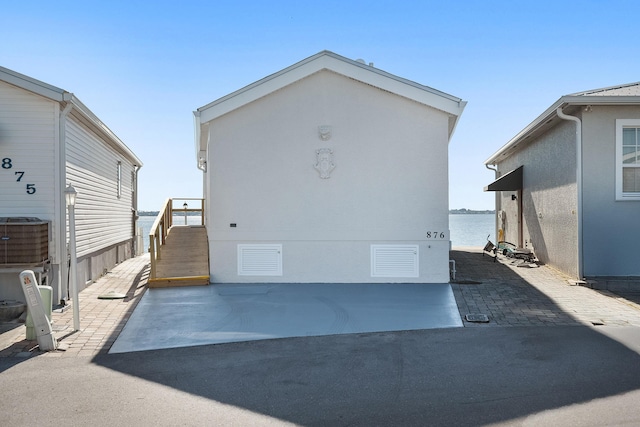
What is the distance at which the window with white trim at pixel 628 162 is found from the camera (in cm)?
993

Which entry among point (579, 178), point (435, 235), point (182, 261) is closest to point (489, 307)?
point (435, 235)

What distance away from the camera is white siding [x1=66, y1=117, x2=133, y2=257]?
31.6ft

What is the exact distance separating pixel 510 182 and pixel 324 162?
8.10 metres

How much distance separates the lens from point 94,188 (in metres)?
11.4

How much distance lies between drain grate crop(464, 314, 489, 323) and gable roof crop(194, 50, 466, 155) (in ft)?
15.5

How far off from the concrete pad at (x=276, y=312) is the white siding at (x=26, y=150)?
8.53 feet

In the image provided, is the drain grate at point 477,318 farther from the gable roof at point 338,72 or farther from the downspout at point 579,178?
the gable roof at point 338,72

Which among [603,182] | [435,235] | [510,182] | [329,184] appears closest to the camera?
[603,182]

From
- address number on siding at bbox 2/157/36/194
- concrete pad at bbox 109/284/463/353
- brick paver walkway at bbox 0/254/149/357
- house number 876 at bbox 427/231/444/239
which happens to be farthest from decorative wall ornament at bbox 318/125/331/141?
address number on siding at bbox 2/157/36/194

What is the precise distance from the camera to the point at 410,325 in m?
6.98

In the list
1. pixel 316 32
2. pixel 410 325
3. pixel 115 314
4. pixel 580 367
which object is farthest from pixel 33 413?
pixel 316 32

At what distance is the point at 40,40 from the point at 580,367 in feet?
→ 35.9

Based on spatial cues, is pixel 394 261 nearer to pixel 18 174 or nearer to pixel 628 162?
pixel 628 162

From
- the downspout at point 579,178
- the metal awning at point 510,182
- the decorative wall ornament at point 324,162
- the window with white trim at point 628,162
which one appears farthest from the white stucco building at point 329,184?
the metal awning at point 510,182
